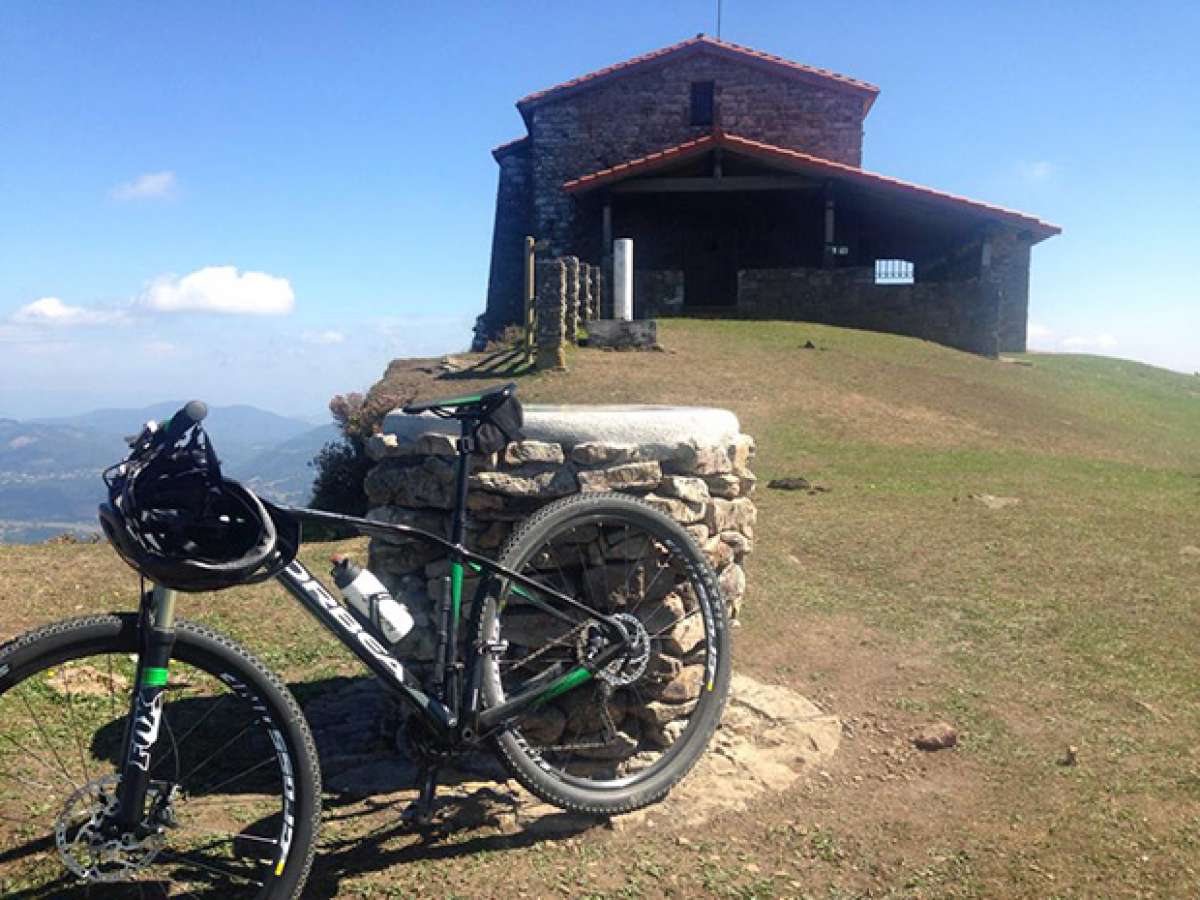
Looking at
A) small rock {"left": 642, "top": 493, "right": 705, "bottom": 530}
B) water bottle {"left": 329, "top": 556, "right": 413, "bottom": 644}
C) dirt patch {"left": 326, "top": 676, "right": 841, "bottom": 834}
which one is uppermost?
small rock {"left": 642, "top": 493, "right": 705, "bottom": 530}

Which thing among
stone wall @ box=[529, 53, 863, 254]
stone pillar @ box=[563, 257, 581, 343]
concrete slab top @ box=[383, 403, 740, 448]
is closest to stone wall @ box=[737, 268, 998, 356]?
stone wall @ box=[529, 53, 863, 254]

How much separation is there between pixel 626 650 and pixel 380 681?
939 millimetres

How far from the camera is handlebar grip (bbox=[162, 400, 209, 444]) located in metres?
2.50

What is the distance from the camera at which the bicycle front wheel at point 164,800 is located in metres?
2.51

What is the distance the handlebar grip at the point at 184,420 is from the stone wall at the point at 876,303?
66.8 ft

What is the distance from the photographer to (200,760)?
12.7 feet

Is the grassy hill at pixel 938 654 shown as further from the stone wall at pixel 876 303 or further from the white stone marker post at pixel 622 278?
the stone wall at pixel 876 303

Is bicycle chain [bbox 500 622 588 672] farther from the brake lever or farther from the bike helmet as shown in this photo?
the brake lever

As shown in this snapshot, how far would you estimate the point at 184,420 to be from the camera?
2.52m

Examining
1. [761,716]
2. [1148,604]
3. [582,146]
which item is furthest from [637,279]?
[761,716]

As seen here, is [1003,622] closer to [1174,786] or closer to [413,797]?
[1174,786]

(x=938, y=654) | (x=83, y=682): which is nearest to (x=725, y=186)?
(x=938, y=654)

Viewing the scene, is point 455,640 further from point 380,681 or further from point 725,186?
point 725,186

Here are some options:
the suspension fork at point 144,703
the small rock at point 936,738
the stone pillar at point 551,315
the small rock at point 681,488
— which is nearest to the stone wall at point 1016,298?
the stone pillar at point 551,315
